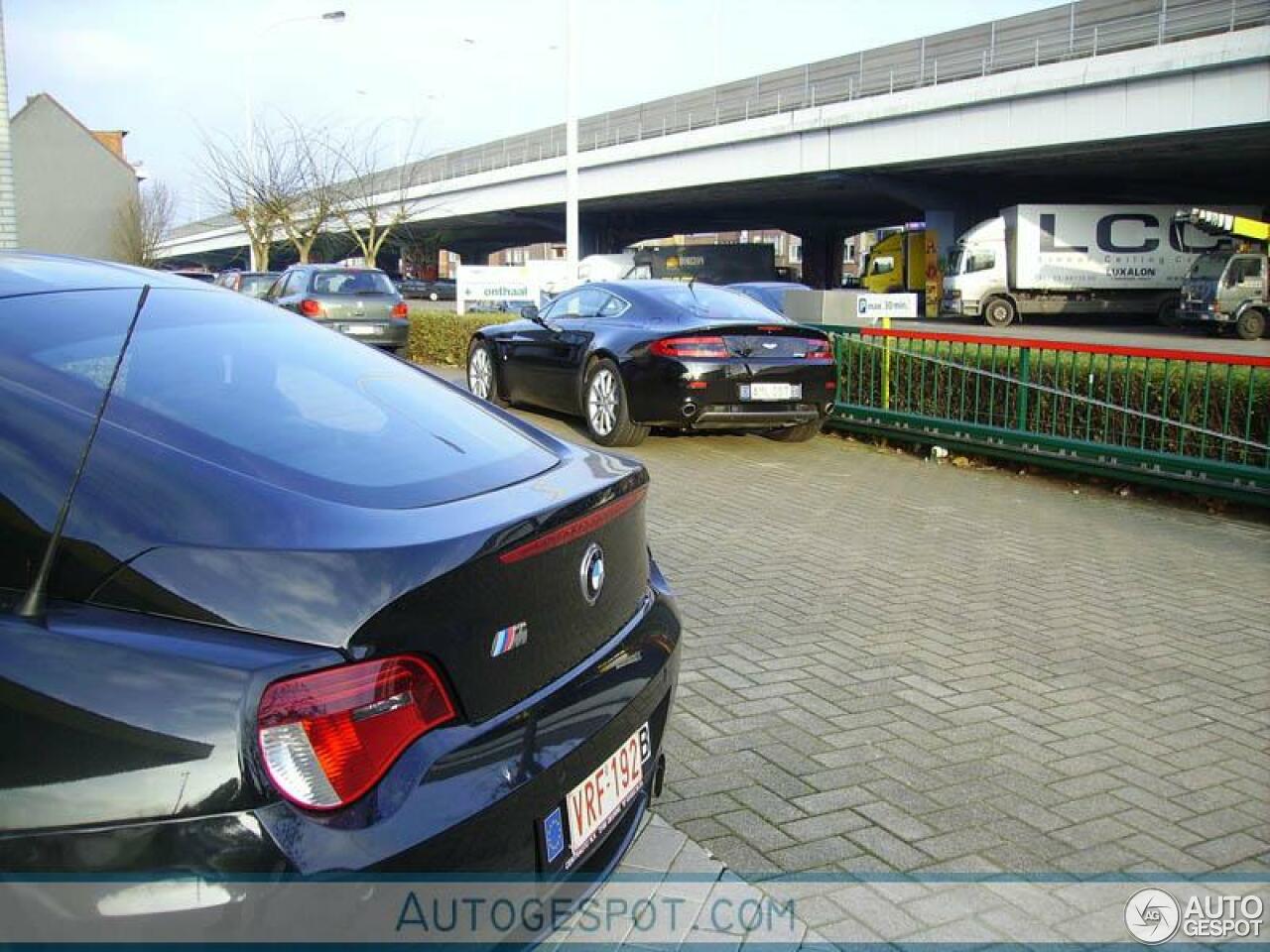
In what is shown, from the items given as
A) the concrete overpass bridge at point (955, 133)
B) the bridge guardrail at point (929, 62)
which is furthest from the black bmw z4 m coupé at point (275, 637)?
the bridge guardrail at point (929, 62)

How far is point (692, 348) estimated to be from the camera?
9.37 meters

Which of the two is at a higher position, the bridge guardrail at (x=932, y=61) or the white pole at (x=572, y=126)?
the bridge guardrail at (x=932, y=61)

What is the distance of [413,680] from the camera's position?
76.6 inches

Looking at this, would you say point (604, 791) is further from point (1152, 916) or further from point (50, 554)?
point (1152, 916)

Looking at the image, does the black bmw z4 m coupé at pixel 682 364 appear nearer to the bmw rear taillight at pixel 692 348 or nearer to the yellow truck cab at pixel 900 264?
the bmw rear taillight at pixel 692 348

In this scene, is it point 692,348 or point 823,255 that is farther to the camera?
point 823,255

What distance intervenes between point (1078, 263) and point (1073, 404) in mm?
28079

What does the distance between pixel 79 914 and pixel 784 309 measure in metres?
11.5

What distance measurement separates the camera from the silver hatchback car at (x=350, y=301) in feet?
57.6

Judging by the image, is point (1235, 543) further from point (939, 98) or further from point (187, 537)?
point (939, 98)

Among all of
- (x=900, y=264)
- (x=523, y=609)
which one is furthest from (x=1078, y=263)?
(x=523, y=609)

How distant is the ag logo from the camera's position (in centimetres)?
285

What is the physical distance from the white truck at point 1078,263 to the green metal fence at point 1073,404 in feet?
83.7
